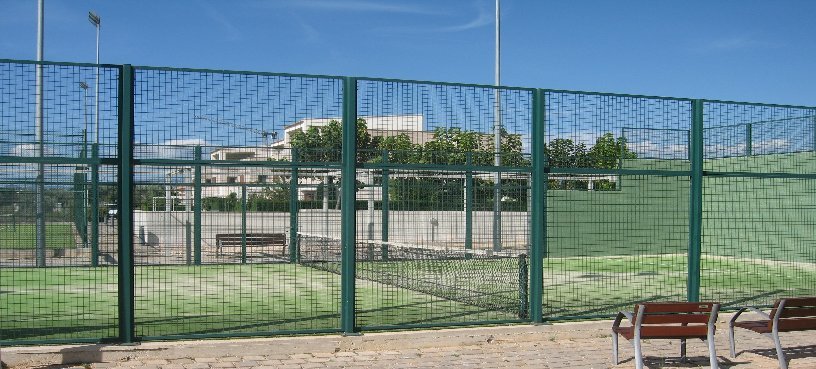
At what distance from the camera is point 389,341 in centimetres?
910

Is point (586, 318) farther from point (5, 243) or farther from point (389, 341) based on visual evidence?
point (5, 243)

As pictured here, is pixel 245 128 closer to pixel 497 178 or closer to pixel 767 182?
pixel 497 178

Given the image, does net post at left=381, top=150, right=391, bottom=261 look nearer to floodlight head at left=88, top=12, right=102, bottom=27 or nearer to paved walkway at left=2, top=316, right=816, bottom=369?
paved walkway at left=2, top=316, right=816, bottom=369

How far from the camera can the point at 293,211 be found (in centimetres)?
1227

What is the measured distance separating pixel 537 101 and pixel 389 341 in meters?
3.49

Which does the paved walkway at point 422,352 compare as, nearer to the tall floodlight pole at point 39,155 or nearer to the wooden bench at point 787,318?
the wooden bench at point 787,318

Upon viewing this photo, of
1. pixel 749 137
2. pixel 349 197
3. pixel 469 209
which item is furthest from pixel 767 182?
pixel 349 197

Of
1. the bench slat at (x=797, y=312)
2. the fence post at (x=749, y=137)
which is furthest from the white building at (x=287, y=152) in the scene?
the fence post at (x=749, y=137)

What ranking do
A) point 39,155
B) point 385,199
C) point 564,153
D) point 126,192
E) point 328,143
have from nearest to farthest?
point 126,192, point 39,155, point 328,143, point 564,153, point 385,199

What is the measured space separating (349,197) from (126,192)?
2.40 metres

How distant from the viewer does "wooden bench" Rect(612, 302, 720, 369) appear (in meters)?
7.74

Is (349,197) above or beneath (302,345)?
above

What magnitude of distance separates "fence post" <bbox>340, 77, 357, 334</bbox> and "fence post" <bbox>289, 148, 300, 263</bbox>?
612 mm

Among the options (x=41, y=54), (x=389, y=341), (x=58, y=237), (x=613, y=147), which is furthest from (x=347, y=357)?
(x=41, y=54)
